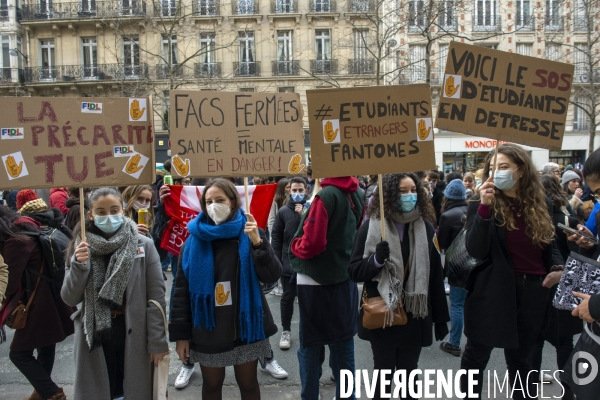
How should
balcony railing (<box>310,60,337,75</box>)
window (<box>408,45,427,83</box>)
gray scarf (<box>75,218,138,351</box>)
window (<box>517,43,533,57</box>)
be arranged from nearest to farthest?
gray scarf (<box>75,218,138,351</box>), window (<box>408,45,427,83</box>), balcony railing (<box>310,60,337,75</box>), window (<box>517,43,533,57</box>)

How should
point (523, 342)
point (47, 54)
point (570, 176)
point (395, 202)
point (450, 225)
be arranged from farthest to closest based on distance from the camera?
point (47, 54) → point (570, 176) → point (450, 225) → point (395, 202) → point (523, 342)

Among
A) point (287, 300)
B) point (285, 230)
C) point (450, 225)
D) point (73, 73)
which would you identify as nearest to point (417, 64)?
point (73, 73)

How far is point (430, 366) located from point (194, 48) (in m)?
23.1

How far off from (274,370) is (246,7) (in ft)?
79.4

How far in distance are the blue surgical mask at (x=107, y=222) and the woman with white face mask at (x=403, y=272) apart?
1.58 m

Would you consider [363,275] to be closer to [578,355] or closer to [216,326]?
[216,326]

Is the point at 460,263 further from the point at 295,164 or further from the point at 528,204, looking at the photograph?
the point at 295,164

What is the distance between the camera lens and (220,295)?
2914 millimetres

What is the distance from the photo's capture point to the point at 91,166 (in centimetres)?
302

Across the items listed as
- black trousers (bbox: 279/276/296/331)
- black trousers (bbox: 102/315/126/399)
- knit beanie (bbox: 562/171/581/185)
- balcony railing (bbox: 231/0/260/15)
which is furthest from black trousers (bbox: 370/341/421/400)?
balcony railing (bbox: 231/0/260/15)

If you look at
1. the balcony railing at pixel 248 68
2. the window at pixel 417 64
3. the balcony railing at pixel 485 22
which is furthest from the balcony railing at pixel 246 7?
the balcony railing at pixel 485 22

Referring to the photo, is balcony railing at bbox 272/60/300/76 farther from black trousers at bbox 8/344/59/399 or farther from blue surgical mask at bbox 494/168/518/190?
blue surgical mask at bbox 494/168/518/190

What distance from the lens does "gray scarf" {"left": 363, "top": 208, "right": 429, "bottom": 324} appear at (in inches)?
120

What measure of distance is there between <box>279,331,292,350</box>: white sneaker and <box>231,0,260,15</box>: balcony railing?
76.4ft
